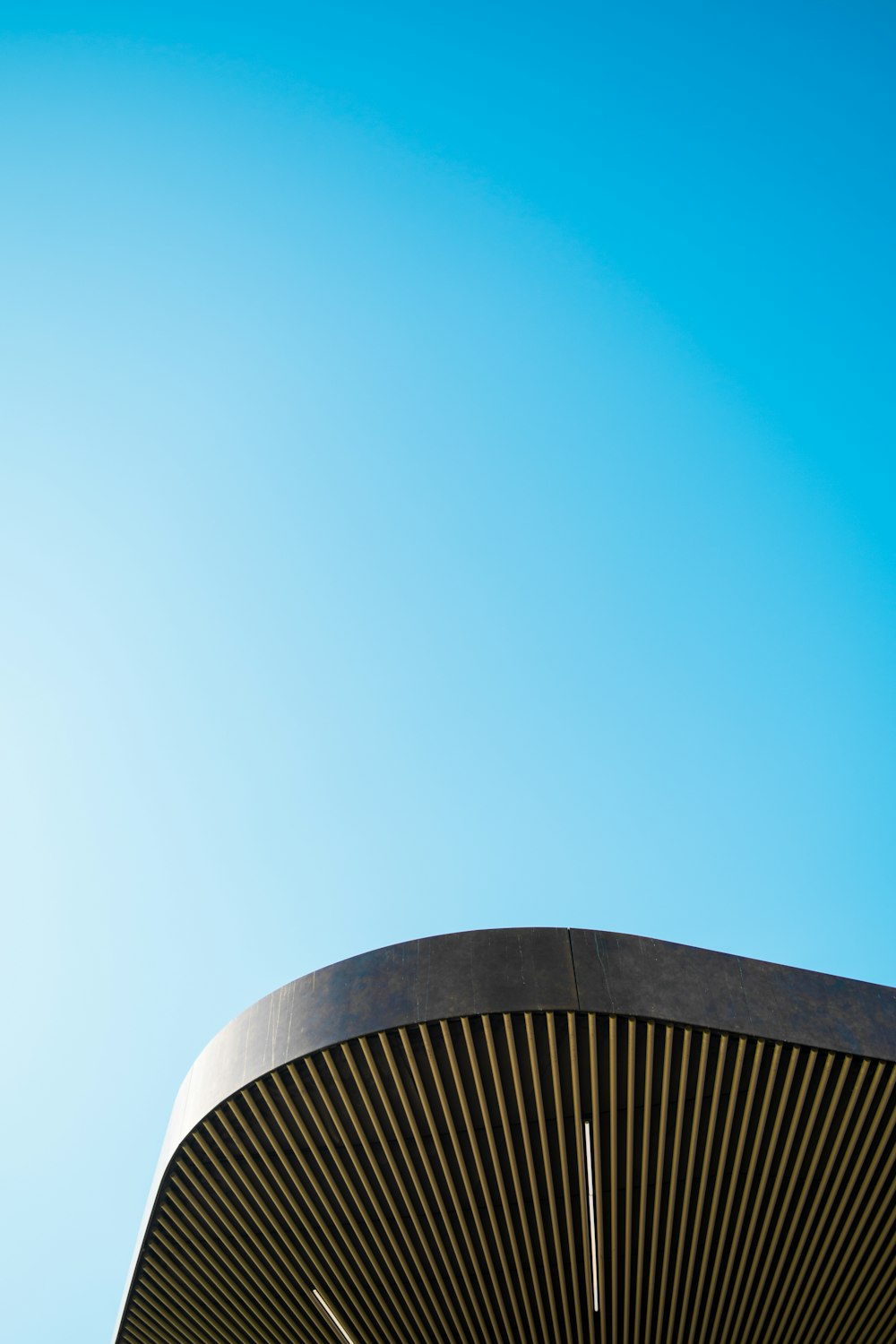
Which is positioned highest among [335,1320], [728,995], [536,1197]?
[728,995]

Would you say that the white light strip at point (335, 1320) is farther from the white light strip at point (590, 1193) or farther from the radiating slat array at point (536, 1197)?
the white light strip at point (590, 1193)

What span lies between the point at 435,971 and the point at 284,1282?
432 cm

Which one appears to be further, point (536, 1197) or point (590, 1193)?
point (536, 1197)

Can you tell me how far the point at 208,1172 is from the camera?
22.4ft

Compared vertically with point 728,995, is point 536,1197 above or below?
below

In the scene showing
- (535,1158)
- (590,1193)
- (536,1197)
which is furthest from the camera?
(536,1197)

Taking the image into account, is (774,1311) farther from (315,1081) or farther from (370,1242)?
(315,1081)

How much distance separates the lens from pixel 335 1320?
8156mm

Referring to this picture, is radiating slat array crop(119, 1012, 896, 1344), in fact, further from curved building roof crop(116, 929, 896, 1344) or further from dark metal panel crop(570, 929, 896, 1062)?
dark metal panel crop(570, 929, 896, 1062)

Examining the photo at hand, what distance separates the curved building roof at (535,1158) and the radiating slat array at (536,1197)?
1.1 inches

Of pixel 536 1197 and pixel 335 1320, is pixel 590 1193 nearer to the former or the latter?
pixel 536 1197

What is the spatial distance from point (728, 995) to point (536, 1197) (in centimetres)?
253

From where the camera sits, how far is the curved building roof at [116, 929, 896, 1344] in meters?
5.87

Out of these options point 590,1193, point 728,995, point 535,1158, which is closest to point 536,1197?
point 535,1158
